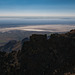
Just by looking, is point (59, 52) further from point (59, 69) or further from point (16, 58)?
point (16, 58)

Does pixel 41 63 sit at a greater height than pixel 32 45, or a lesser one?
lesser

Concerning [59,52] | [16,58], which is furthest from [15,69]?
[59,52]

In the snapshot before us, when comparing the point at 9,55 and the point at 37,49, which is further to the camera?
the point at 9,55

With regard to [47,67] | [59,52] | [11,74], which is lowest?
[11,74]

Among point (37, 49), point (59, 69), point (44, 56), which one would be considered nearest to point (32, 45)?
point (37, 49)

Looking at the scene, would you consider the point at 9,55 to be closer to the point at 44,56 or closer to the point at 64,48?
the point at 44,56

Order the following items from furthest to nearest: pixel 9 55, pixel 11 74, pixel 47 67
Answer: pixel 9 55
pixel 11 74
pixel 47 67

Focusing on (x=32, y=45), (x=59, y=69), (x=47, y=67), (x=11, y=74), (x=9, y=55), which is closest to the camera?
(x=59, y=69)
